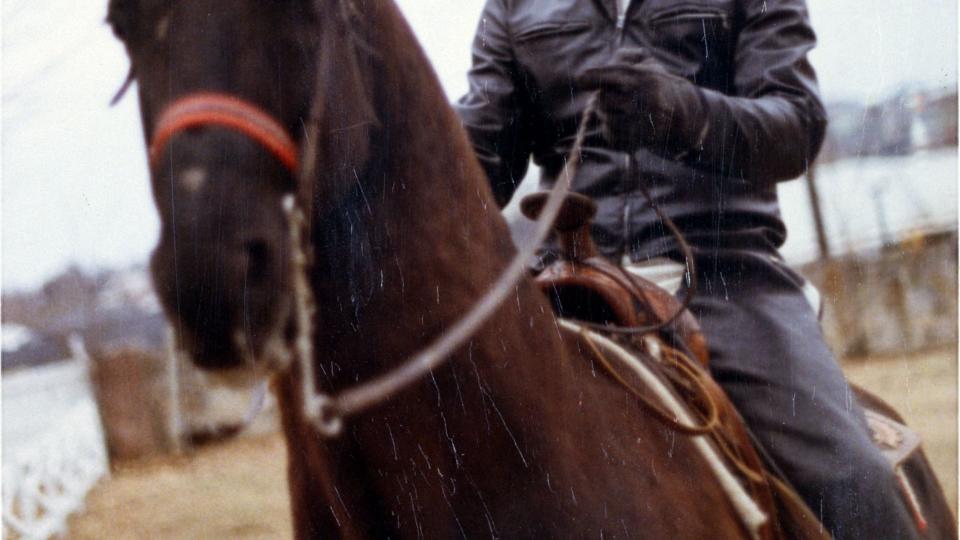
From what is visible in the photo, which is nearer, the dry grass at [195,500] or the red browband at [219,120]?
the red browband at [219,120]

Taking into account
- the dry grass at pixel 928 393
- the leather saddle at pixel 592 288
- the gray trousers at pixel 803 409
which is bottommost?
the dry grass at pixel 928 393

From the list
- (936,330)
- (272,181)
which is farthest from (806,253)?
(272,181)

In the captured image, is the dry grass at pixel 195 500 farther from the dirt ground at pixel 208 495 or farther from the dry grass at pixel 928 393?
the dry grass at pixel 928 393

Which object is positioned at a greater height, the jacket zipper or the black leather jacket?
the jacket zipper

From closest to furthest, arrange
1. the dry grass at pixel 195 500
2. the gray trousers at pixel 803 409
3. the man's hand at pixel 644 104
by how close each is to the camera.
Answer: the man's hand at pixel 644 104
the gray trousers at pixel 803 409
the dry grass at pixel 195 500

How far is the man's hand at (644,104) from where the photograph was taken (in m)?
1.69

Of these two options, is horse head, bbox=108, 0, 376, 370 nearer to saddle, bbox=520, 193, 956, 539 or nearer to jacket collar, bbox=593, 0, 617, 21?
saddle, bbox=520, 193, 956, 539

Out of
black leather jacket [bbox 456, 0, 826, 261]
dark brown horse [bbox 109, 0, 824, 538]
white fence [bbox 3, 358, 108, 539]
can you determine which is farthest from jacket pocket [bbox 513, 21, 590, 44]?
white fence [bbox 3, 358, 108, 539]

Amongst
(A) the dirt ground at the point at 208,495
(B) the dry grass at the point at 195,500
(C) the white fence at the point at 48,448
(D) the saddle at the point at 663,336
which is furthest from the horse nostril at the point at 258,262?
(B) the dry grass at the point at 195,500

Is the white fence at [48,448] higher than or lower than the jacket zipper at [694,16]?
lower

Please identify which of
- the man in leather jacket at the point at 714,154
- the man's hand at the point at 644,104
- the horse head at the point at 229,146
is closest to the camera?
the horse head at the point at 229,146

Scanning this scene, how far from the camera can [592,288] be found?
1941mm

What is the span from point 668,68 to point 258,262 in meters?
1.46

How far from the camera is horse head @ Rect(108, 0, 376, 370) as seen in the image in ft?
3.54
